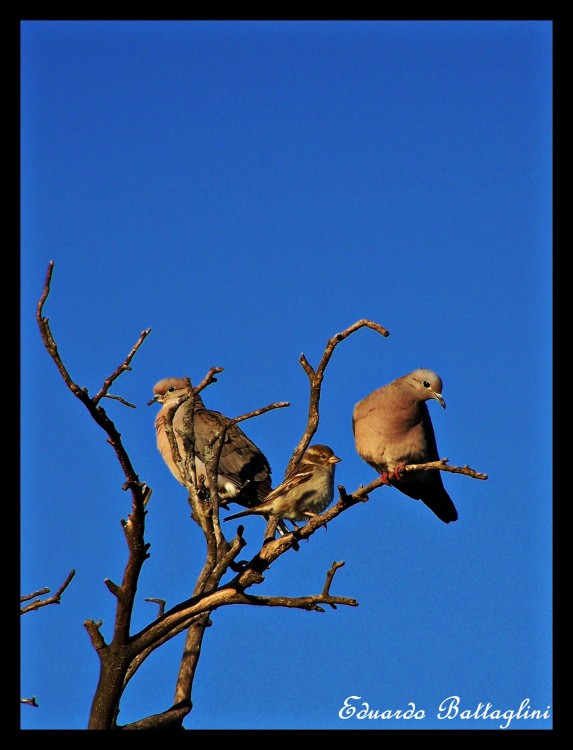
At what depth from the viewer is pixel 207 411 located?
10977 mm

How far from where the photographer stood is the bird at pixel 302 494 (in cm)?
792

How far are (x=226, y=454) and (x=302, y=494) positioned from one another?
2646 millimetres

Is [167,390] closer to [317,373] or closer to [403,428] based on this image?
[403,428]

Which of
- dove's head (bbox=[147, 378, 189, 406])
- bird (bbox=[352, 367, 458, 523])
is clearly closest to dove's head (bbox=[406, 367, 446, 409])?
bird (bbox=[352, 367, 458, 523])

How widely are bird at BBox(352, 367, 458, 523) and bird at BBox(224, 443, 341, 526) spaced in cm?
41

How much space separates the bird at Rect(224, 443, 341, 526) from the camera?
26.0 feet

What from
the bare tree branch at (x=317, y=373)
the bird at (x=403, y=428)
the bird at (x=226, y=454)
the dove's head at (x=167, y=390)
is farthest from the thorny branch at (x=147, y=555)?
the dove's head at (x=167, y=390)

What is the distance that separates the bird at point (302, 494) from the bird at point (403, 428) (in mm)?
A: 408

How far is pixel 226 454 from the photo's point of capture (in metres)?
10.5

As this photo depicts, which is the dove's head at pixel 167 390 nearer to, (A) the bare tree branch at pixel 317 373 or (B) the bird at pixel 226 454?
(B) the bird at pixel 226 454

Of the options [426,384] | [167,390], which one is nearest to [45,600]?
[426,384]
